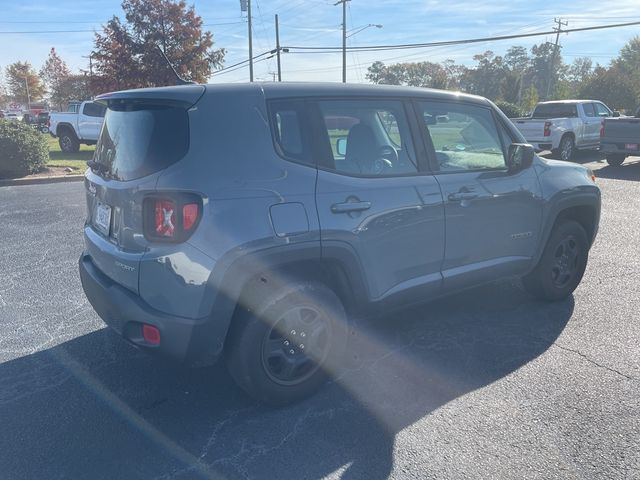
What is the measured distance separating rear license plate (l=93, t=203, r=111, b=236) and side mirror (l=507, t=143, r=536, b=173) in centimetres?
295

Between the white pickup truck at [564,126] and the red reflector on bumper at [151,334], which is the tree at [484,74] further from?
the red reflector on bumper at [151,334]

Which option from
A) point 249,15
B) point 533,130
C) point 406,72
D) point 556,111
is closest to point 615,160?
point 533,130

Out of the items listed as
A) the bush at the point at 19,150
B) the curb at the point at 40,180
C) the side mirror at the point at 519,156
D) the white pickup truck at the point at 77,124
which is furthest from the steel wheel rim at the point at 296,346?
the white pickup truck at the point at 77,124

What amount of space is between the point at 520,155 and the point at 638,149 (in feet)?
39.6

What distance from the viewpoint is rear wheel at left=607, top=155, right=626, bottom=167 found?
15.1 meters

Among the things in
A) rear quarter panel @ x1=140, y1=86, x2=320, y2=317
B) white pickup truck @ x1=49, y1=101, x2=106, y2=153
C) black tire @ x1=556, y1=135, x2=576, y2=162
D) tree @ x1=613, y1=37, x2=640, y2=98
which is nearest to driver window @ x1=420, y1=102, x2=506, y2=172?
rear quarter panel @ x1=140, y1=86, x2=320, y2=317

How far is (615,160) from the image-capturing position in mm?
15289

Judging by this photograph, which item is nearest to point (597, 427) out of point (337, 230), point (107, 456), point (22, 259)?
point (337, 230)

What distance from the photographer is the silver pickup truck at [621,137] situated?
554 inches

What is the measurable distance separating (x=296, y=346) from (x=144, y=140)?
1478mm

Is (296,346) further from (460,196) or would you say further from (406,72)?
(406,72)

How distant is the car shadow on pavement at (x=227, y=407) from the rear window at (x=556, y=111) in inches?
560

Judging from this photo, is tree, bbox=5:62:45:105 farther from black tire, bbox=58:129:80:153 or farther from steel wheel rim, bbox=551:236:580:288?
steel wheel rim, bbox=551:236:580:288

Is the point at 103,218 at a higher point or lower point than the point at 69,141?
higher
